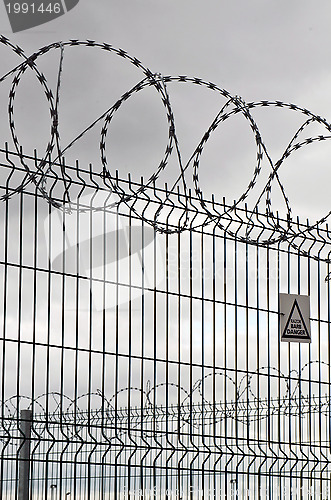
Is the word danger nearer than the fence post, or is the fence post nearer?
the fence post

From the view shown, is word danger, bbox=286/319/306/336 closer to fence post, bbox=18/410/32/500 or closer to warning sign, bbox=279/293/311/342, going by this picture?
warning sign, bbox=279/293/311/342

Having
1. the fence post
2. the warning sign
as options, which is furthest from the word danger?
the fence post

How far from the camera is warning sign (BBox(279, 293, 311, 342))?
10.4 meters

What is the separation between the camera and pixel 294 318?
1056 cm

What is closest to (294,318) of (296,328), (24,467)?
(296,328)

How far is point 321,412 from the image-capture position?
1046 cm

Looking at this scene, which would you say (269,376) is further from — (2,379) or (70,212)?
(2,379)

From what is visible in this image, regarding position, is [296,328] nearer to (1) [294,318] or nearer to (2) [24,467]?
(1) [294,318]

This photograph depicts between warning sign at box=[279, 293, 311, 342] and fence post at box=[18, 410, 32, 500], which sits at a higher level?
warning sign at box=[279, 293, 311, 342]

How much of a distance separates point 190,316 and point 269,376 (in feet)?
4.61

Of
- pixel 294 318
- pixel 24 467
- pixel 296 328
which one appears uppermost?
pixel 294 318

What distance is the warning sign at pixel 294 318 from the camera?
34.2 feet

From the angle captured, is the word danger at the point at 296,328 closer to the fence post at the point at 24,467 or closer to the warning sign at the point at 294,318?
the warning sign at the point at 294,318

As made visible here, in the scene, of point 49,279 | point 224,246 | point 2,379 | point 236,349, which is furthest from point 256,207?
point 2,379
